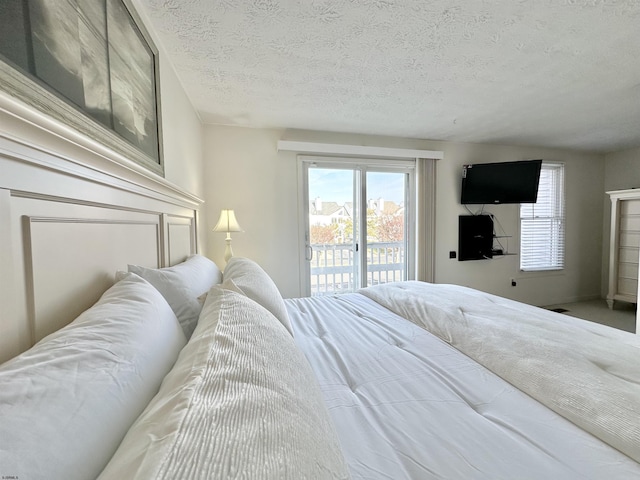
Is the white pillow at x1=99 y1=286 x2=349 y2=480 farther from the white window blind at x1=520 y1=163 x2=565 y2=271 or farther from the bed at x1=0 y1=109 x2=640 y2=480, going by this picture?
the white window blind at x1=520 y1=163 x2=565 y2=271

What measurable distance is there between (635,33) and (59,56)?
2.80 meters

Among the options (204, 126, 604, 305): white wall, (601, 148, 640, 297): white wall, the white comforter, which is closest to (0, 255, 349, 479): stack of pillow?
the white comforter

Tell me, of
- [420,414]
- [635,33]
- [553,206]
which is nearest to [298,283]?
[420,414]

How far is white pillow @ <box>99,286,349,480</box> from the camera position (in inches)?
12.2

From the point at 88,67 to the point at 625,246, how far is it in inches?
220

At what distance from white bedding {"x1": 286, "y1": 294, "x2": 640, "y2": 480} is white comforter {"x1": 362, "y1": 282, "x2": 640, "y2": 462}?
38 millimetres

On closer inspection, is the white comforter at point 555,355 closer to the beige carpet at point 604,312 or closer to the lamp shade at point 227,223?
the lamp shade at point 227,223

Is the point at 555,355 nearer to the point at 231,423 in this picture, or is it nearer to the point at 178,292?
the point at 231,423

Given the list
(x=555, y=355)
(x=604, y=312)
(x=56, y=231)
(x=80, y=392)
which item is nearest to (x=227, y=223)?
(x=56, y=231)

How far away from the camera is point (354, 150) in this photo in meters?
3.09

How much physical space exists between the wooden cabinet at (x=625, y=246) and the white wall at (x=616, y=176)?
0.79 m

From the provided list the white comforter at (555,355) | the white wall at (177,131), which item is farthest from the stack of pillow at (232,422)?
the white wall at (177,131)

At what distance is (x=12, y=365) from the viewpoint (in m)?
0.42

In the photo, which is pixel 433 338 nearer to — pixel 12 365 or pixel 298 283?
pixel 12 365
